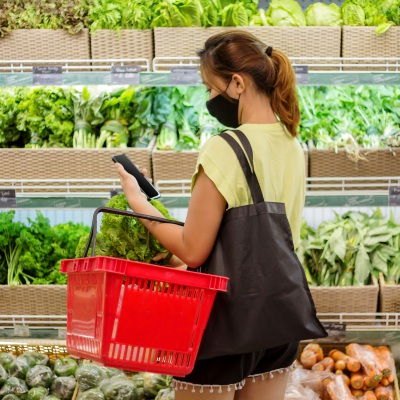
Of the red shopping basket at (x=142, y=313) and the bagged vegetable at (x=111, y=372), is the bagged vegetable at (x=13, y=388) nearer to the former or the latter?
the bagged vegetable at (x=111, y=372)

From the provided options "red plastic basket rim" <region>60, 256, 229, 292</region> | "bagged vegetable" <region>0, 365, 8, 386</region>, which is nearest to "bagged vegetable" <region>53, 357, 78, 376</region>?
"bagged vegetable" <region>0, 365, 8, 386</region>

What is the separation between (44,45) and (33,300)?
122 centimetres

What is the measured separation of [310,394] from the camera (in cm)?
305

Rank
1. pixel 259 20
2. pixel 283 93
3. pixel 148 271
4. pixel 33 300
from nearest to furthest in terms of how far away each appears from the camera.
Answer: pixel 148 271 → pixel 283 93 → pixel 33 300 → pixel 259 20

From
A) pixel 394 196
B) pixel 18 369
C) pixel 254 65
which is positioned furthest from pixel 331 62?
pixel 18 369

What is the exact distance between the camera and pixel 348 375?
10.5 ft

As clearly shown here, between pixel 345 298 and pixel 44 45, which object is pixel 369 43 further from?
pixel 44 45

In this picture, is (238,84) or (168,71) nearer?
(238,84)

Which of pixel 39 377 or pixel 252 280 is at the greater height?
pixel 252 280

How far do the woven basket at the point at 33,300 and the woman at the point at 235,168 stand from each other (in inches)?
56.5

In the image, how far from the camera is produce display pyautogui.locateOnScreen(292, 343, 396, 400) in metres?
3.06

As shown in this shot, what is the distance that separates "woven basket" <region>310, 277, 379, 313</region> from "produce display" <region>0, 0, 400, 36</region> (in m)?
1.20

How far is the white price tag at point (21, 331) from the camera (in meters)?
3.19

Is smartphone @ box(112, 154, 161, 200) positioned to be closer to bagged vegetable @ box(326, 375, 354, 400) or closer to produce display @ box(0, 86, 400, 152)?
bagged vegetable @ box(326, 375, 354, 400)
